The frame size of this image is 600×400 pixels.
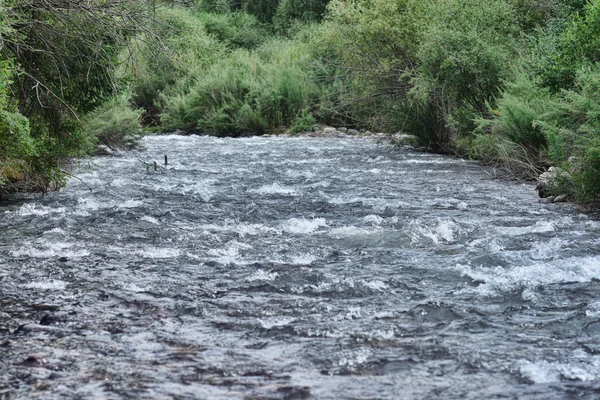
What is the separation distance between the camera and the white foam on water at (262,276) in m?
7.27

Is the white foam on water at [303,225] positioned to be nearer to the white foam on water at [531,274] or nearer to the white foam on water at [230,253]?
the white foam on water at [230,253]

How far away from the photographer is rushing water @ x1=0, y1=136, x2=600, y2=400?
482 cm

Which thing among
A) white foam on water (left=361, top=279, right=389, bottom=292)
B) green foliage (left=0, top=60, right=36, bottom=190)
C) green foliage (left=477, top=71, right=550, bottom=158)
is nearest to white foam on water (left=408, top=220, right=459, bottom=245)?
white foam on water (left=361, top=279, right=389, bottom=292)

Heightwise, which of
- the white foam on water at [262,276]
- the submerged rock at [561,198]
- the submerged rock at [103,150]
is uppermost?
the white foam on water at [262,276]

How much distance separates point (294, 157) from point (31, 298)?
45.9 ft

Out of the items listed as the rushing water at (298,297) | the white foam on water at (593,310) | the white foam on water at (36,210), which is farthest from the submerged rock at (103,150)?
the white foam on water at (593,310)

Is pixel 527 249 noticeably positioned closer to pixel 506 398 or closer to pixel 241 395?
pixel 506 398

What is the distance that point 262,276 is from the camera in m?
7.38

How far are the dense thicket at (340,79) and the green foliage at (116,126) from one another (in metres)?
0.05

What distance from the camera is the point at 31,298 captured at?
6.53 meters

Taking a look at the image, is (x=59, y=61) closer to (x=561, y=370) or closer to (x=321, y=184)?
(x=321, y=184)

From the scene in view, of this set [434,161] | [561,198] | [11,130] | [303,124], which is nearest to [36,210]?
[11,130]

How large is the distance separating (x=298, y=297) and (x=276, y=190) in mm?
7058

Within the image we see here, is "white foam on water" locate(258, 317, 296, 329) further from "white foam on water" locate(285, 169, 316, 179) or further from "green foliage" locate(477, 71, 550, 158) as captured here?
"green foliage" locate(477, 71, 550, 158)
